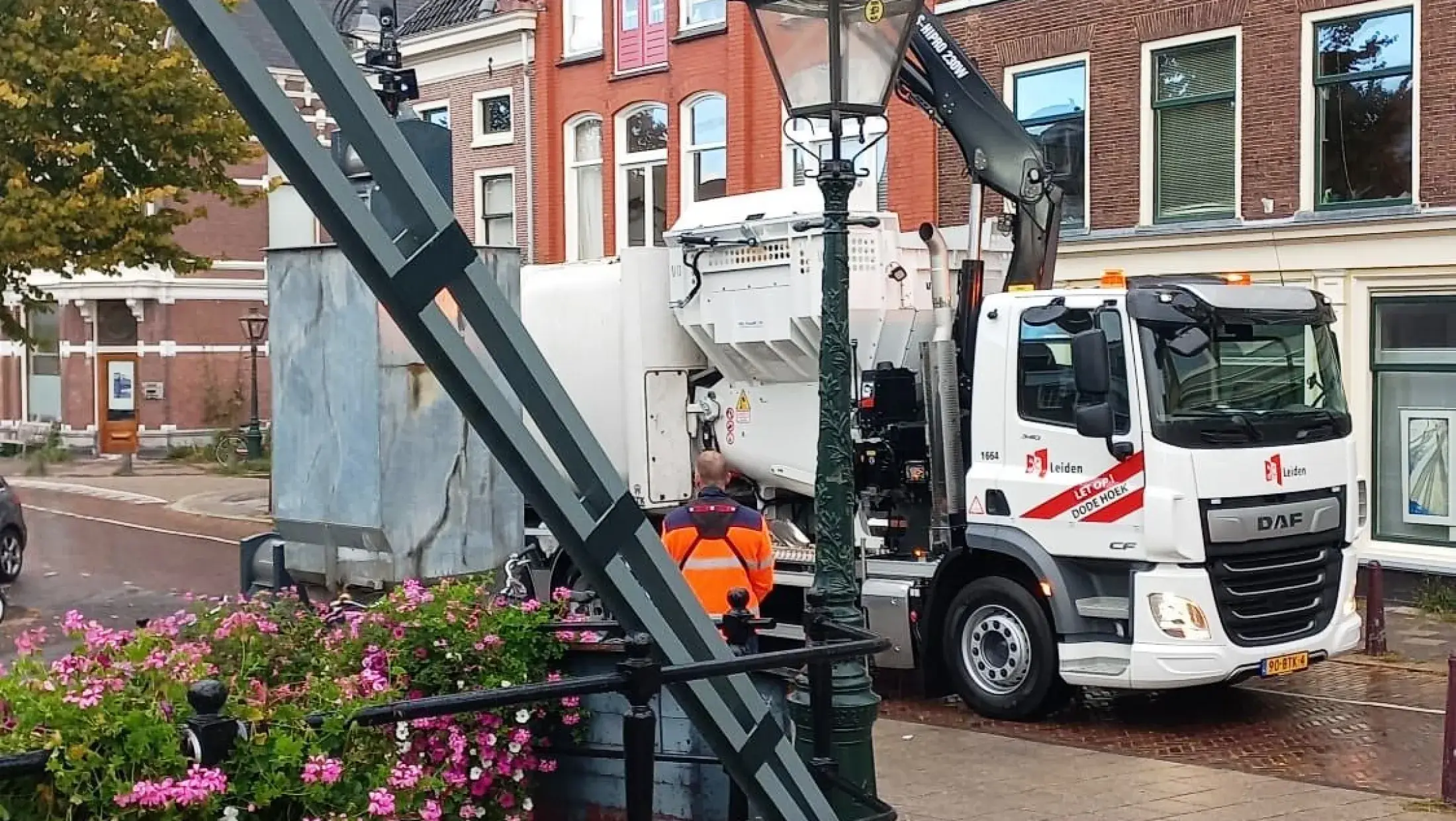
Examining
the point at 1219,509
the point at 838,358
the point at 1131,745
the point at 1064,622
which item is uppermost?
the point at 838,358

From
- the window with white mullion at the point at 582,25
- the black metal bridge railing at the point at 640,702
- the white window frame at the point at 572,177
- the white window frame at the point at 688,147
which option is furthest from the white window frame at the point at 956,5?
the black metal bridge railing at the point at 640,702

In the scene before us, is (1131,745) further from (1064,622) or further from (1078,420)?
(1078,420)

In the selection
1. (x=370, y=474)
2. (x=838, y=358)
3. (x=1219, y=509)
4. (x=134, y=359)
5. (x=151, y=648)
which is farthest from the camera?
(x=134, y=359)

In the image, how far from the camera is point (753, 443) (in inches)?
450

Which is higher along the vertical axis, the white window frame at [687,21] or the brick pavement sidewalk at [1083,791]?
the white window frame at [687,21]

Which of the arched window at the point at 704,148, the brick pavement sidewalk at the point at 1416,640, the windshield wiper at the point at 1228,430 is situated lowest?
the brick pavement sidewalk at the point at 1416,640

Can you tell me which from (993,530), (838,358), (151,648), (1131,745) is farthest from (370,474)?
(1131,745)

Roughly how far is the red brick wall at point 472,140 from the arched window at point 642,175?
7.01 ft

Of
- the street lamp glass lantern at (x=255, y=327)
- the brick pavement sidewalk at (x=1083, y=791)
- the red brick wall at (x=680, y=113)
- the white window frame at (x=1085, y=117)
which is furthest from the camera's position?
the street lamp glass lantern at (x=255, y=327)

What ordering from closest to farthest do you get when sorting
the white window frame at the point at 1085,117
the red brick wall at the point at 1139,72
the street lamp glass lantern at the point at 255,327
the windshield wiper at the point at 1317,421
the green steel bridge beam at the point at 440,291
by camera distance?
the green steel bridge beam at the point at 440,291 → the windshield wiper at the point at 1317,421 → the red brick wall at the point at 1139,72 → the white window frame at the point at 1085,117 → the street lamp glass lantern at the point at 255,327

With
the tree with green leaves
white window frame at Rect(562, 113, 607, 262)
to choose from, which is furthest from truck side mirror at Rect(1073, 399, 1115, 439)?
white window frame at Rect(562, 113, 607, 262)

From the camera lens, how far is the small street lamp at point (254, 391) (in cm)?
3162

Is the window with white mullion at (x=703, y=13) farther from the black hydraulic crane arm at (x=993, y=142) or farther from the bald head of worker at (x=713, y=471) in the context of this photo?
the bald head of worker at (x=713, y=471)

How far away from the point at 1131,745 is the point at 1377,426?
724cm
